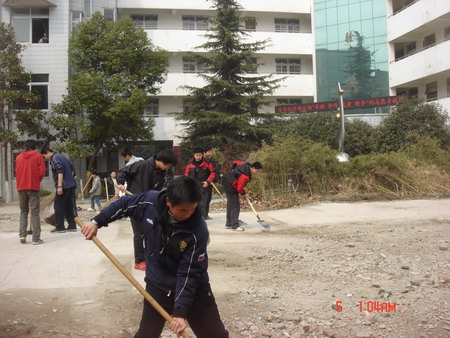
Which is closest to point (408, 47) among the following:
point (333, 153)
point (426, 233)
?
point (333, 153)

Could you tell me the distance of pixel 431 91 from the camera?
81.7ft

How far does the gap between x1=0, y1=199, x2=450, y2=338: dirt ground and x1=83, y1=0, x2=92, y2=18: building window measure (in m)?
18.7

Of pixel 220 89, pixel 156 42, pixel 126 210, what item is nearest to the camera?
pixel 126 210

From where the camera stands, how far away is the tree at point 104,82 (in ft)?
56.1

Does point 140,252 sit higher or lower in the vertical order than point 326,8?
lower

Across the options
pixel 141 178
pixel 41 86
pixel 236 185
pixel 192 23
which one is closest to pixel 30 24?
pixel 41 86

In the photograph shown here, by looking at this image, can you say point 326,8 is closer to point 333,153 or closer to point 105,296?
point 333,153

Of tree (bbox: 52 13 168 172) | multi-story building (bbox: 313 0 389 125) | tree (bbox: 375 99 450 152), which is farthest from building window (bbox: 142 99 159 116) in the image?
tree (bbox: 375 99 450 152)

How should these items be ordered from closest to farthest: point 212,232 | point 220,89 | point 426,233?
1. point 426,233
2. point 212,232
3. point 220,89

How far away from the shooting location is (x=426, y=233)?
23.0ft

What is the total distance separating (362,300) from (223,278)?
1594mm

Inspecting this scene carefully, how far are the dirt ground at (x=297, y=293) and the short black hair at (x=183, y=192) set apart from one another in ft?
5.40

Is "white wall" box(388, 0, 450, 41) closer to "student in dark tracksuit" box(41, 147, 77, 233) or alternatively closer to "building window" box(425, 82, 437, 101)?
"building window" box(425, 82, 437, 101)
